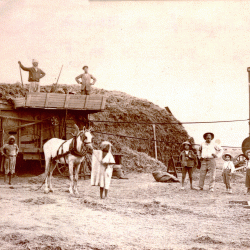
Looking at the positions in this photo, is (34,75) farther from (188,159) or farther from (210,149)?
(210,149)

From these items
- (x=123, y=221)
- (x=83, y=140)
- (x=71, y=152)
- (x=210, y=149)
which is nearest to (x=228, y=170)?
(x=210, y=149)

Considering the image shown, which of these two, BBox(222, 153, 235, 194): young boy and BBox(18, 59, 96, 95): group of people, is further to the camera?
BBox(18, 59, 96, 95): group of people

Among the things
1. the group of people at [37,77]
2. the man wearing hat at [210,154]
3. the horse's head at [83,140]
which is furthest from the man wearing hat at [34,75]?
the man wearing hat at [210,154]

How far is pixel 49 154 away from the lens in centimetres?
1256

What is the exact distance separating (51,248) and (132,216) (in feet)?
10.2

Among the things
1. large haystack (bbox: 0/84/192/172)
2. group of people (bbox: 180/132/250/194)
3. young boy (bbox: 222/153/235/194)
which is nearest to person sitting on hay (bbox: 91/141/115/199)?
group of people (bbox: 180/132/250/194)

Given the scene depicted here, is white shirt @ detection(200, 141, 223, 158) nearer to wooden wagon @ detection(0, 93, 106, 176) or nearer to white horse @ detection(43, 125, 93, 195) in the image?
white horse @ detection(43, 125, 93, 195)

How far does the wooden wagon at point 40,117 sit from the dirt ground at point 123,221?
12.3 feet

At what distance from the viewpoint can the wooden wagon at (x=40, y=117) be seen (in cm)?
A: 1509

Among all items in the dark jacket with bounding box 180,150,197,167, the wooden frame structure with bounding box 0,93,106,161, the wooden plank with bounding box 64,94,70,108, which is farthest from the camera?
the wooden plank with bounding box 64,94,70,108

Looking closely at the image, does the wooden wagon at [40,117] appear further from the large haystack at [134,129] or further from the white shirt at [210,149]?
the white shirt at [210,149]

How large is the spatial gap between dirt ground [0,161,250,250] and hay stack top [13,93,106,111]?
3.97 m

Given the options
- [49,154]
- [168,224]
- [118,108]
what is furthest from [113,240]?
[118,108]

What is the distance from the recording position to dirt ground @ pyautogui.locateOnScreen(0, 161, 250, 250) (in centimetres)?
605
